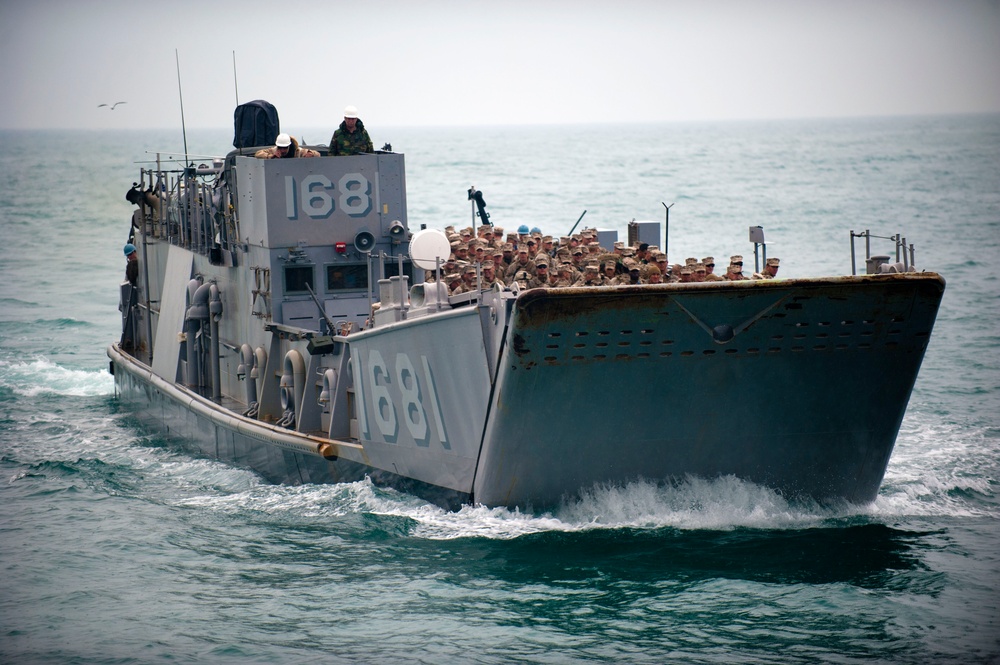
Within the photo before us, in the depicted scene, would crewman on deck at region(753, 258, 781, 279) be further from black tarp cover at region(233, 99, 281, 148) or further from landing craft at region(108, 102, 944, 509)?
black tarp cover at region(233, 99, 281, 148)

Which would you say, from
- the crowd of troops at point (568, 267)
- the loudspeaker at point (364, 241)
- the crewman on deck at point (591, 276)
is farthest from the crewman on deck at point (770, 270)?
the loudspeaker at point (364, 241)

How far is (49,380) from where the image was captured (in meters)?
25.3

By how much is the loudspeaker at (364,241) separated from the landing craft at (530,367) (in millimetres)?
24

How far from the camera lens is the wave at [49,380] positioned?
2433 centimetres

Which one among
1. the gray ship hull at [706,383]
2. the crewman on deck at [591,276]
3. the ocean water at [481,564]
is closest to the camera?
the ocean water at [481,564]

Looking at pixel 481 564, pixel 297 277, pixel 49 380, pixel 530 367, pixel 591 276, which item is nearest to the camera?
pixel 530 367

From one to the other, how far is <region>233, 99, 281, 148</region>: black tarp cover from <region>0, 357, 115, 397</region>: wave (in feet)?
24.8

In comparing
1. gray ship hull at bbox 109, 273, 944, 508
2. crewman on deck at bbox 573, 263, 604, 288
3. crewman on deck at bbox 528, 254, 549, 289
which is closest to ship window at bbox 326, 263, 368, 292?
gray ship hull at bbox 109, 273, 944, 508

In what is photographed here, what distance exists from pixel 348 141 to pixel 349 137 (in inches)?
1.9

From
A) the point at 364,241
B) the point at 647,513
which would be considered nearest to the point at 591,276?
the point at 647,513

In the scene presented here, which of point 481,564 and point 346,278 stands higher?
point 346,278

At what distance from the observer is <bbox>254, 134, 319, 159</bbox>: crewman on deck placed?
1627 centimetres

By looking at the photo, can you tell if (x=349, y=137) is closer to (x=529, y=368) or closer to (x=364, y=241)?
(x=364, y=241)

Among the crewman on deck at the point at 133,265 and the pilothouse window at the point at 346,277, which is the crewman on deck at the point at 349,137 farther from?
the crewman on deck at the point at 133,265
